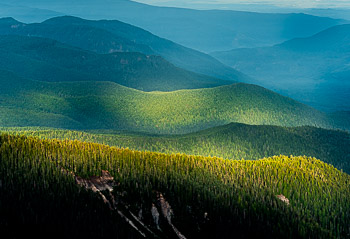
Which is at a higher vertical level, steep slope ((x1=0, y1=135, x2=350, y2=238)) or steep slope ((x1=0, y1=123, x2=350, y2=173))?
steep slope ((x1=0, y1=135, x2=350, y2=238))

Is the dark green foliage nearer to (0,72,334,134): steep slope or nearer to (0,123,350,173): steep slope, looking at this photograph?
(0,123,350,173): steep slope

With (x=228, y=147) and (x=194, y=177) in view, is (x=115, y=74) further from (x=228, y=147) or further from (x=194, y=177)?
(x=194, y=177)

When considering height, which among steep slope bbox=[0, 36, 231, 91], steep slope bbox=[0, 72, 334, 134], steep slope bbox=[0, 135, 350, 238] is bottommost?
steep slope bbox=[0, 72, 334, 134]

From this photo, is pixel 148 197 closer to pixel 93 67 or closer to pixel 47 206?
pixel 47 206

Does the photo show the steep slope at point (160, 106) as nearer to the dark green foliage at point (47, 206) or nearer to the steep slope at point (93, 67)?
the steep slope at point (93, 67)

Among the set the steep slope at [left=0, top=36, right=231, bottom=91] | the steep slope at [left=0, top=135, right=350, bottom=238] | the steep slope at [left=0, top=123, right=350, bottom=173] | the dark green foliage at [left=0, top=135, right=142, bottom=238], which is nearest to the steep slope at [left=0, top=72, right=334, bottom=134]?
the steep slope at [left=0, top=123, right=350, bottom=173]

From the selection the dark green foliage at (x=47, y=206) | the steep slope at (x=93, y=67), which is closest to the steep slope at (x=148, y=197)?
the dark green foliage at (x=47, y=206)
